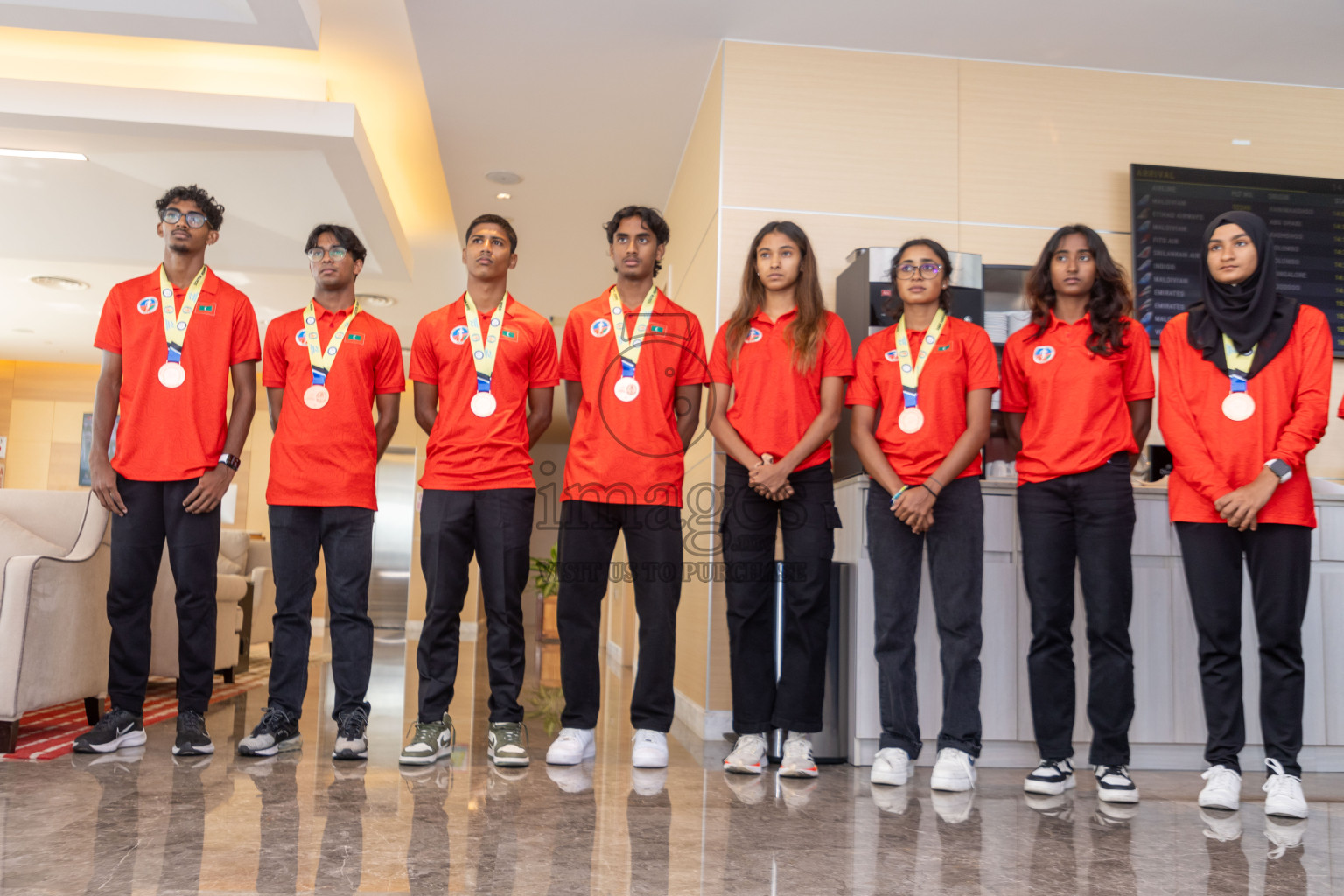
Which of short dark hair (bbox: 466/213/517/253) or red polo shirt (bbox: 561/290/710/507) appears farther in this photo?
short dark hair (bbox: 466/213/517/253)

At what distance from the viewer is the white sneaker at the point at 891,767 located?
2.82m

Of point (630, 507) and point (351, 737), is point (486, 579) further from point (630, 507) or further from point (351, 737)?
point (351, 737)

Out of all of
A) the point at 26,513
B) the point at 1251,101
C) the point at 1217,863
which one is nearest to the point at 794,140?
the point at 1251,101

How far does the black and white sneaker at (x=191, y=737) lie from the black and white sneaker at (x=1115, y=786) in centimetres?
255

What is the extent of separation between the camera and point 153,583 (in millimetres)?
3025

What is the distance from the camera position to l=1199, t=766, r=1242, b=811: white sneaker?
2.58 m

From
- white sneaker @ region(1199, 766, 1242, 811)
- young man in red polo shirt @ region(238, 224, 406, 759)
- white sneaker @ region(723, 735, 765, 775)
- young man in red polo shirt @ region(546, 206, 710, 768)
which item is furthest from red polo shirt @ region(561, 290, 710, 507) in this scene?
white sneaker @ region(1199, 766, 1242, 811)

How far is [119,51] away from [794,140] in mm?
3479

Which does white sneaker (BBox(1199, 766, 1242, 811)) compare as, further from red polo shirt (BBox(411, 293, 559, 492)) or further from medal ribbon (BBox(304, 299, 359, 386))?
medal ribbon (BBox(304, 299, 359, 386))

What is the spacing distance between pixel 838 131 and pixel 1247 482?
7.22 ft

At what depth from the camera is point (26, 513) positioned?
3.90 metres

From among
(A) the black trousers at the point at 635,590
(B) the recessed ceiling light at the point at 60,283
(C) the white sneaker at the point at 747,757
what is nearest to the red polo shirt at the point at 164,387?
(A) the black trousers at the point at 635,590

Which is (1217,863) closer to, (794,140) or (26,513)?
(794,140)

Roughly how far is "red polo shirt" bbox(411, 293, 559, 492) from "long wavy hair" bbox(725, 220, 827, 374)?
0.58 m
